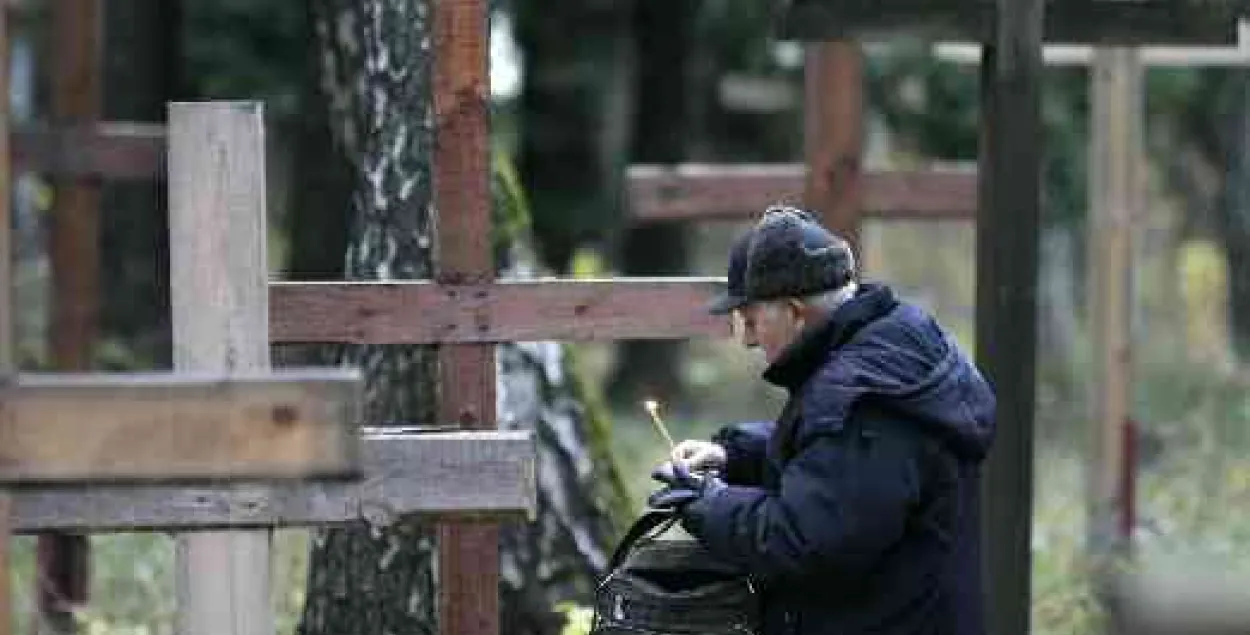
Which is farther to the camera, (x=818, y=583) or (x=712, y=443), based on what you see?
(x=712, y=443)

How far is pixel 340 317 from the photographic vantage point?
5.92 meters

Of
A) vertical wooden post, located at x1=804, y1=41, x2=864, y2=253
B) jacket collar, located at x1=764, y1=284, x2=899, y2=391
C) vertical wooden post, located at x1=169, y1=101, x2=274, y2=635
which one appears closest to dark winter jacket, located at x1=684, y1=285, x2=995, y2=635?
jacket collar, located at x1=764, y1=284, x2=899, y2=391

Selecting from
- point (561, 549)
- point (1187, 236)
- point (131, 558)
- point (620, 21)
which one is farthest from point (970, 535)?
point (1187, 236)

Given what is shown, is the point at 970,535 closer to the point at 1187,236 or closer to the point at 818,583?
the point at 818,583

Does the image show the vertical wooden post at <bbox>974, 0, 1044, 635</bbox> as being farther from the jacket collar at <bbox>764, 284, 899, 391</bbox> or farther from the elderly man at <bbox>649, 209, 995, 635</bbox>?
the jacket collar at <bbox>764, 284, 899, 391</bbox>

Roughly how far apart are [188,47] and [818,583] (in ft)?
51.2

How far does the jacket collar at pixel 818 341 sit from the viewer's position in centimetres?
460

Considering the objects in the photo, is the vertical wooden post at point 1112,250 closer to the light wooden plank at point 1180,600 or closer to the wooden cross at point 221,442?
the light wooden plank at point 1180,600

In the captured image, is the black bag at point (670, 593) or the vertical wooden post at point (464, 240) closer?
the black bag at point (670, 593)

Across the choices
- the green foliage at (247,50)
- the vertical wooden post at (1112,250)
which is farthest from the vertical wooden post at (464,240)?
the green foliage at (247,50)

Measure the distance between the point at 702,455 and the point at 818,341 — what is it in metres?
0.48

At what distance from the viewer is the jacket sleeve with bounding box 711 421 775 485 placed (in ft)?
16.4

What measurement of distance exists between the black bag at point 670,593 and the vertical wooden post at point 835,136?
3.84 m

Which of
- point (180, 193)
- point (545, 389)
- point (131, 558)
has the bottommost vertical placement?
point (131, 558)
